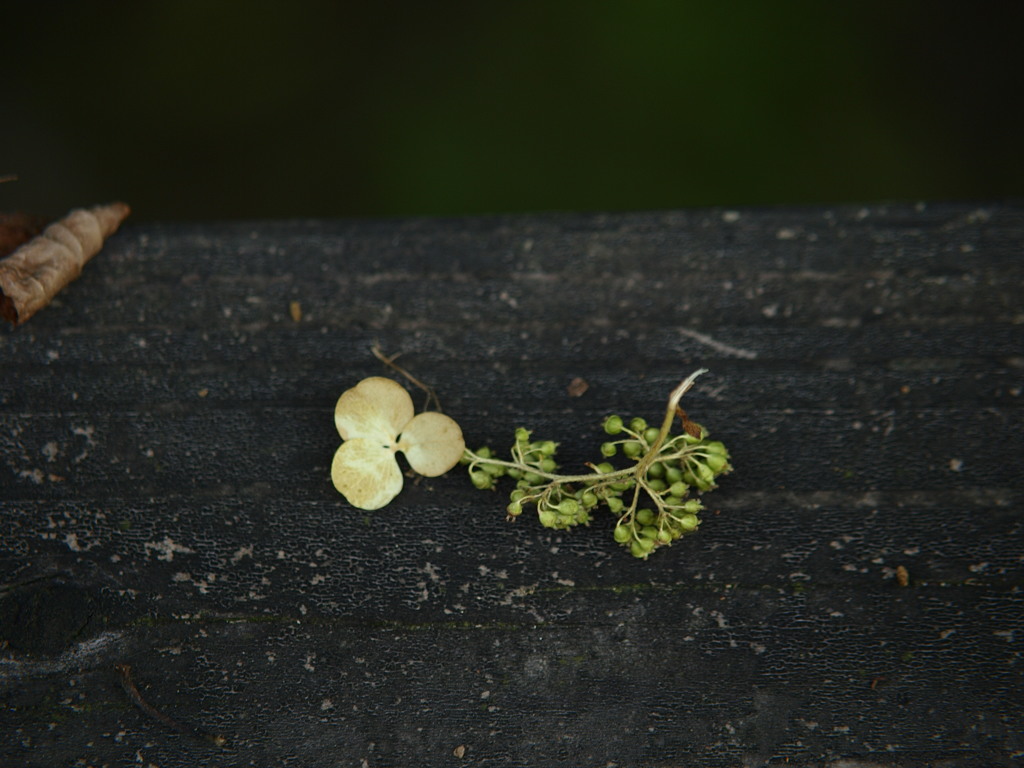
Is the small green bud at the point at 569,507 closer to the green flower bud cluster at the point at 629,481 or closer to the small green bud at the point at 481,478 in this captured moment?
Result: the green flower bud cluster at the point at 629,481

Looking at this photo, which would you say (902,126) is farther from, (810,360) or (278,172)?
(278,172)

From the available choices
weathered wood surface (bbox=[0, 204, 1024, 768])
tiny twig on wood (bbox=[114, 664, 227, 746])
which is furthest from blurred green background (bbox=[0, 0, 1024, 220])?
tiny twig on wood (bbox=[114, 664, 227, 746])

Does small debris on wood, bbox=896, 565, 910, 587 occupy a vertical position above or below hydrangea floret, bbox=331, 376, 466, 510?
below

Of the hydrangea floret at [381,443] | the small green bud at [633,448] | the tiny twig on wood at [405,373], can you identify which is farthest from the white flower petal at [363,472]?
the small green bud at [633,448]

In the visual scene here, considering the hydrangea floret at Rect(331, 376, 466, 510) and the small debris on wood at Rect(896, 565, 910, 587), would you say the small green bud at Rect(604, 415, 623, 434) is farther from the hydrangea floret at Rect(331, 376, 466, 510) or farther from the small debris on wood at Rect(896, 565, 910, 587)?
the small debris on wood at Rect(896, 565, 910, 587)

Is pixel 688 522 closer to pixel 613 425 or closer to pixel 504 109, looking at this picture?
pixel 613 425

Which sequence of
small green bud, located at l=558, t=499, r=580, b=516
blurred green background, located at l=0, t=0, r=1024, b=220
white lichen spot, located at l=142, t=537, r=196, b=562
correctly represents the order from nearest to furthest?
small green bud, located at l=558, t=499, r=580, b=516 < white lichen spot, located at l=142, t=537, r=196, b=562 < blurred green background, located at l=0, t=0, r=1024, b=220
